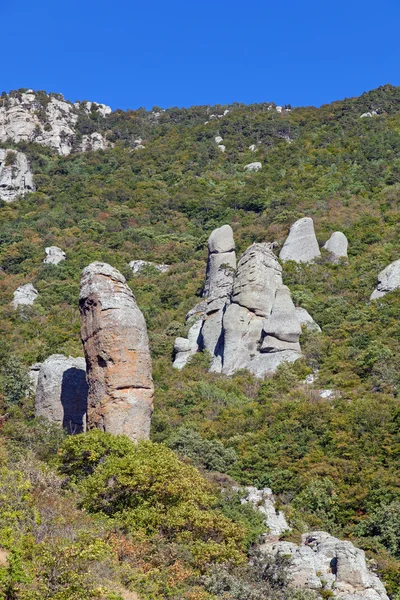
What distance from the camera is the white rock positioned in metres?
73.1

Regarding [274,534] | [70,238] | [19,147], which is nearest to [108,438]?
[274,534]

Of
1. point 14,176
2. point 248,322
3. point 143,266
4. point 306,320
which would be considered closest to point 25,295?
point 143,266

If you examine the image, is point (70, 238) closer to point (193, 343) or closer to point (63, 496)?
point (193, 343)

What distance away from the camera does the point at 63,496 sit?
2173 cm

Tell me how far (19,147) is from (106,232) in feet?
82.5

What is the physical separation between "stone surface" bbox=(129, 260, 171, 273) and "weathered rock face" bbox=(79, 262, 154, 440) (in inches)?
1078

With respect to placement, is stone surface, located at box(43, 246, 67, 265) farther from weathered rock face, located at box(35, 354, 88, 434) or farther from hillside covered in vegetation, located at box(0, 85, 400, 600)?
weathered rock face, located at box(35, 354, 88, 434)

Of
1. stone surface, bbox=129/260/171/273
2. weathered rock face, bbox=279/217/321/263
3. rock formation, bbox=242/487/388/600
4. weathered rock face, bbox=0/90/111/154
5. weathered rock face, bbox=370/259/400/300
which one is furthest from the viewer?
weathered rock face, bbox=0/90/111/154

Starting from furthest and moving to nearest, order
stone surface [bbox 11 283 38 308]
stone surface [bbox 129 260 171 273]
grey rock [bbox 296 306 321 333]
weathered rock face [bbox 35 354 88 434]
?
stone surface [bbox 129 260 171 273]
stone surface [bbox 11 283 38 308]
grey rock [bbox 296 306 321 333]
weathered rock face [bbox 35 354 88 434]

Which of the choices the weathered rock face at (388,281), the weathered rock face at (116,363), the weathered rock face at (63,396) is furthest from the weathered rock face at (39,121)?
the weathered rock face at (116,363)

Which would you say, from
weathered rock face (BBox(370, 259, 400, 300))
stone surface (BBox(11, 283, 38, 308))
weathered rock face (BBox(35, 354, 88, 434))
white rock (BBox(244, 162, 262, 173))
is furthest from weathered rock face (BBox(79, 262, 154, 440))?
white rock (BBox(244, 162, 262, 173))

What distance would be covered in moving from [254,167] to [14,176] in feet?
73.6

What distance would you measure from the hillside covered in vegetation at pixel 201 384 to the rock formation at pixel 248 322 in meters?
1.06

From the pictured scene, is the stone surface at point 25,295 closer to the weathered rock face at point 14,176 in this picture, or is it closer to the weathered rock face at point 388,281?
the weathered rock face at point 388,281
